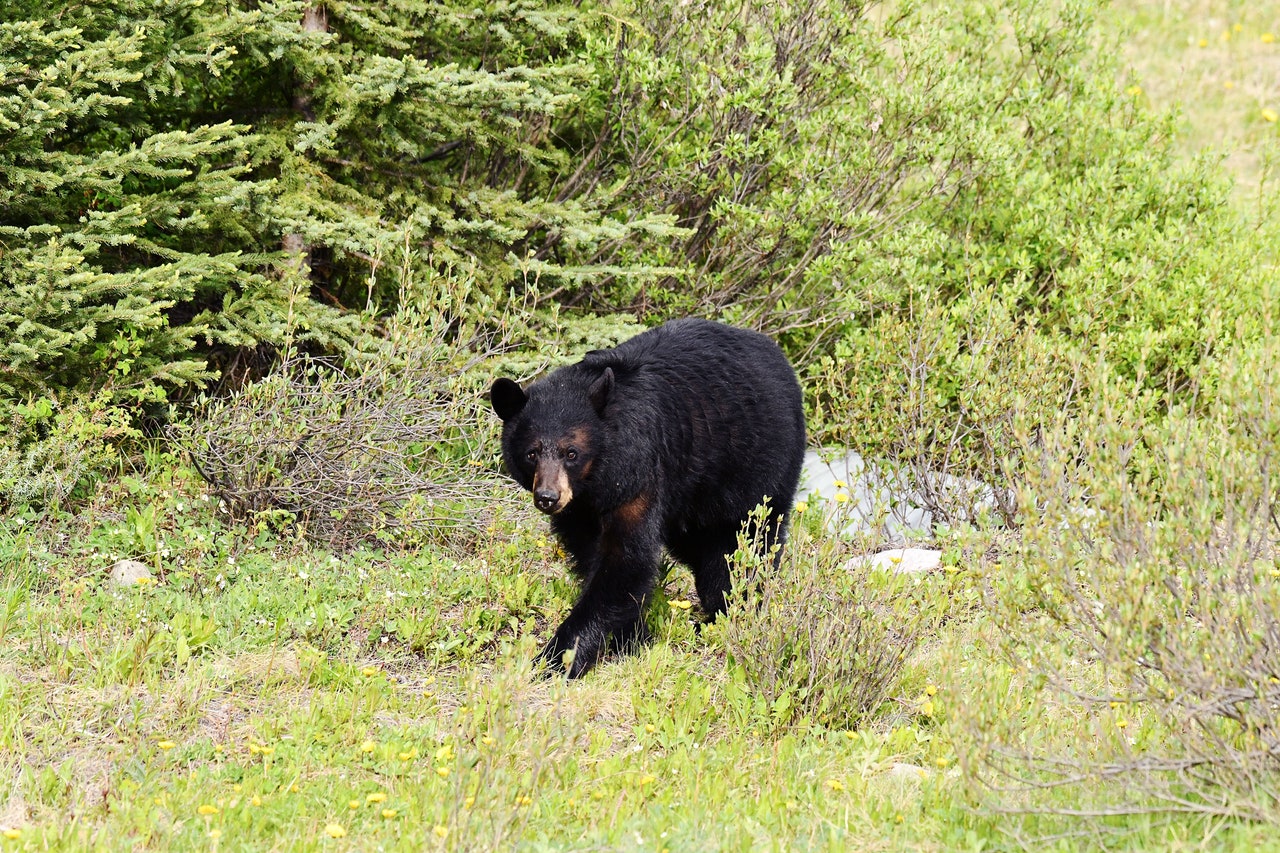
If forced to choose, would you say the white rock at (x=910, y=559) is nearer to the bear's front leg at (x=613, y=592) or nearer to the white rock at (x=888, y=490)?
the white rock at (x=888, y=490)

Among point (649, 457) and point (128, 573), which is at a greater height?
point (649, 457)

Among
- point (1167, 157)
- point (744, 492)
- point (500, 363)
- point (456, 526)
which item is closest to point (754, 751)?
point (744, 492)

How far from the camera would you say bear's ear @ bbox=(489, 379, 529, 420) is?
4879 millimetres

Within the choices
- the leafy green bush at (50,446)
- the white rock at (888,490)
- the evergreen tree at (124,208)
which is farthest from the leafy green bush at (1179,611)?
the leafy green bush at (50,446)

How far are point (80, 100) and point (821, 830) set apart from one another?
457 centimetres

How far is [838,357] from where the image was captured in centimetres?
757

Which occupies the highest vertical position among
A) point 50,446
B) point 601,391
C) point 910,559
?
point 601,391

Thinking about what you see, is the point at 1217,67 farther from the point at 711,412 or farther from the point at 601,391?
the point at 601,391

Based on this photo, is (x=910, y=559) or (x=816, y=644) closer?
(x=816, y=644)

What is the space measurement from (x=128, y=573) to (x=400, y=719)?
1.75 m

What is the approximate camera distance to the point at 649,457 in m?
5.05

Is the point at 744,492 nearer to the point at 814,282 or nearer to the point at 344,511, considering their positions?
the point at 344,511

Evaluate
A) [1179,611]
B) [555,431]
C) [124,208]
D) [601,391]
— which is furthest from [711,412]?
[124,208]

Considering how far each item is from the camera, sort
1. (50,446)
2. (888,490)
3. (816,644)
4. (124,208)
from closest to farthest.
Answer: (816,644), (50,446), (124,208), (888,490)
